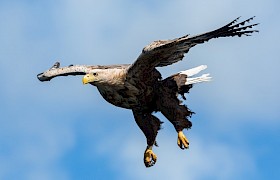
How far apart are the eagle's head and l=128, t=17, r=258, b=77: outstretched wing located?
0.29 m

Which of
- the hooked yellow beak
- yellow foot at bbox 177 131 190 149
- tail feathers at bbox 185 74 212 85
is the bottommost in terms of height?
yellow foot at bbox 177 131 190 149

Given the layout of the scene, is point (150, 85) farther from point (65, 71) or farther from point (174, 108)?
point (65, 71)

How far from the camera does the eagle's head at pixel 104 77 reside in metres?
23.6

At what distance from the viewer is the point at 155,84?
24203 mm

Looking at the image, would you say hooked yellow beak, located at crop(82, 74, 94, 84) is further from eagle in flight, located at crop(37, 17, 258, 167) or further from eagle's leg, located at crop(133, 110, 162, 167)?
eagle's leg, located at crop(133, 110, 162, 167)

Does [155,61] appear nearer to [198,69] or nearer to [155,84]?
[155,84]

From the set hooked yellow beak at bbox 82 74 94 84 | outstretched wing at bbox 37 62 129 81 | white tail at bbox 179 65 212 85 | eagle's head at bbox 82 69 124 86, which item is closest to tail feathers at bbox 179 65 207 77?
white tail at bbox 179 65 212 85

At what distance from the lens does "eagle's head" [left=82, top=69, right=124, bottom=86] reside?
23.6 m

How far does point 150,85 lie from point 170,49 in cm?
124

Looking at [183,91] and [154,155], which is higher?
[183,91]

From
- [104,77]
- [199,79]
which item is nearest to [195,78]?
[199,79]

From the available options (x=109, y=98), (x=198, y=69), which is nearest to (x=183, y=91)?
(x=198, y=69)

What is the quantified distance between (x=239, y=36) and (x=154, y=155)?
395 centimetres

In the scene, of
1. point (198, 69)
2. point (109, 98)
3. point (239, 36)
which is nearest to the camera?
point (239, 36)
